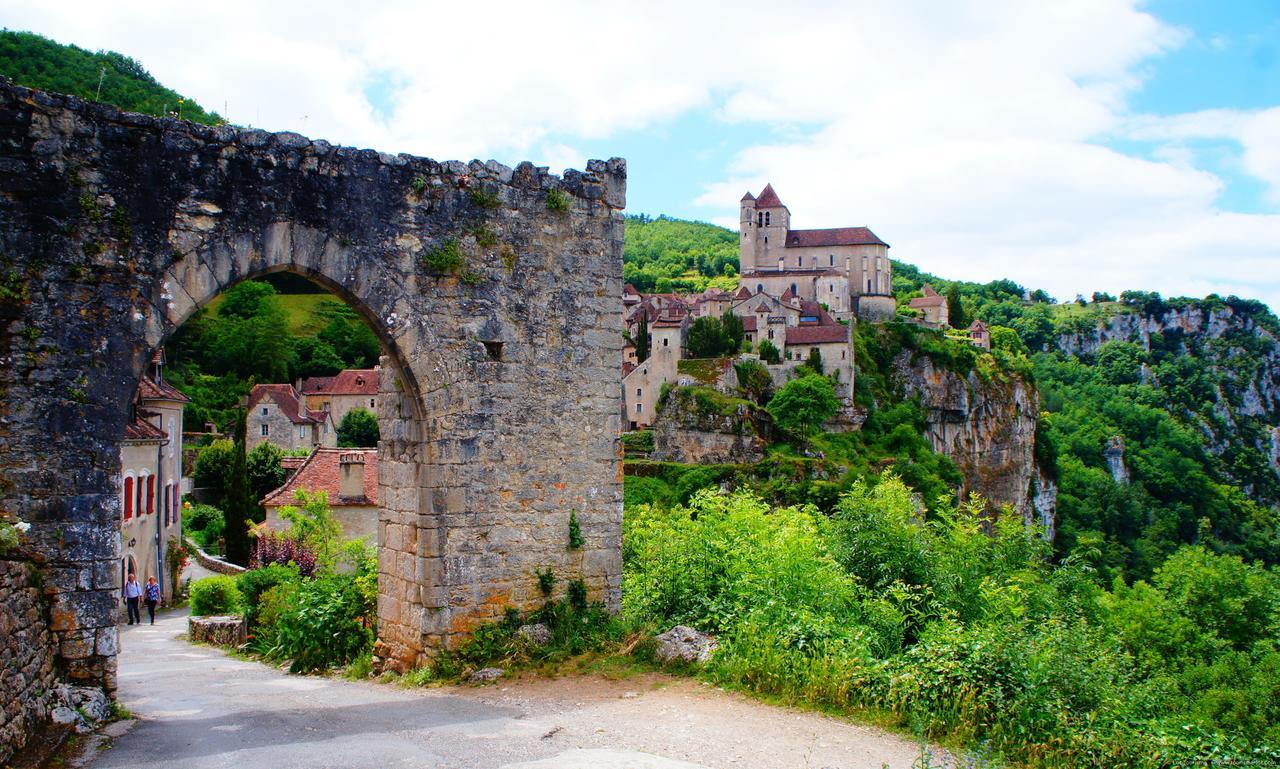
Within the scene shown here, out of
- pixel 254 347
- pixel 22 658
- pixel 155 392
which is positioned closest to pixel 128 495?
pixel 155 392

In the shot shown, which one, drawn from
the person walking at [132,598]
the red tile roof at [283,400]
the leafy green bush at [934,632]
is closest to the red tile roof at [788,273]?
the red tile roof at [283,400]

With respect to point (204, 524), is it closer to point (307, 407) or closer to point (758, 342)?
point (307, 407)

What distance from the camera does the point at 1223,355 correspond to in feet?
470

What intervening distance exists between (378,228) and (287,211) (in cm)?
78

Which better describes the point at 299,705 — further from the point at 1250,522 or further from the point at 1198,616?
the point at 1250,522

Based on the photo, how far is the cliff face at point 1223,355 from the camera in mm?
127875

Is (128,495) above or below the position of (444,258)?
below

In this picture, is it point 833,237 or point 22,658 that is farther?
point 833,237

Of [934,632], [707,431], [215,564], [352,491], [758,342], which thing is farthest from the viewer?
[758,342]

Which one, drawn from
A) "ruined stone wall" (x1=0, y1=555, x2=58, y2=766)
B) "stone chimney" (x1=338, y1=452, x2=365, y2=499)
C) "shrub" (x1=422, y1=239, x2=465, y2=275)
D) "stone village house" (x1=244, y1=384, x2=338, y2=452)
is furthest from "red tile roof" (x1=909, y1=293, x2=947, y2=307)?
"ruined stone wall" (x1=0, y1=555, x2=58, y2=766)

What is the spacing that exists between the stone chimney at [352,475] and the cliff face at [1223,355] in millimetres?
125211

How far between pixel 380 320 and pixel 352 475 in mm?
18591

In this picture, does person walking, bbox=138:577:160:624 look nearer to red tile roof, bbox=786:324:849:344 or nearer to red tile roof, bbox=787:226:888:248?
red tile roof, bbox=786:324:849:344

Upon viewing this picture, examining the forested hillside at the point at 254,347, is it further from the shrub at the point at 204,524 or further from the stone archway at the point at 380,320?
the stone archway at the point at 380,320
